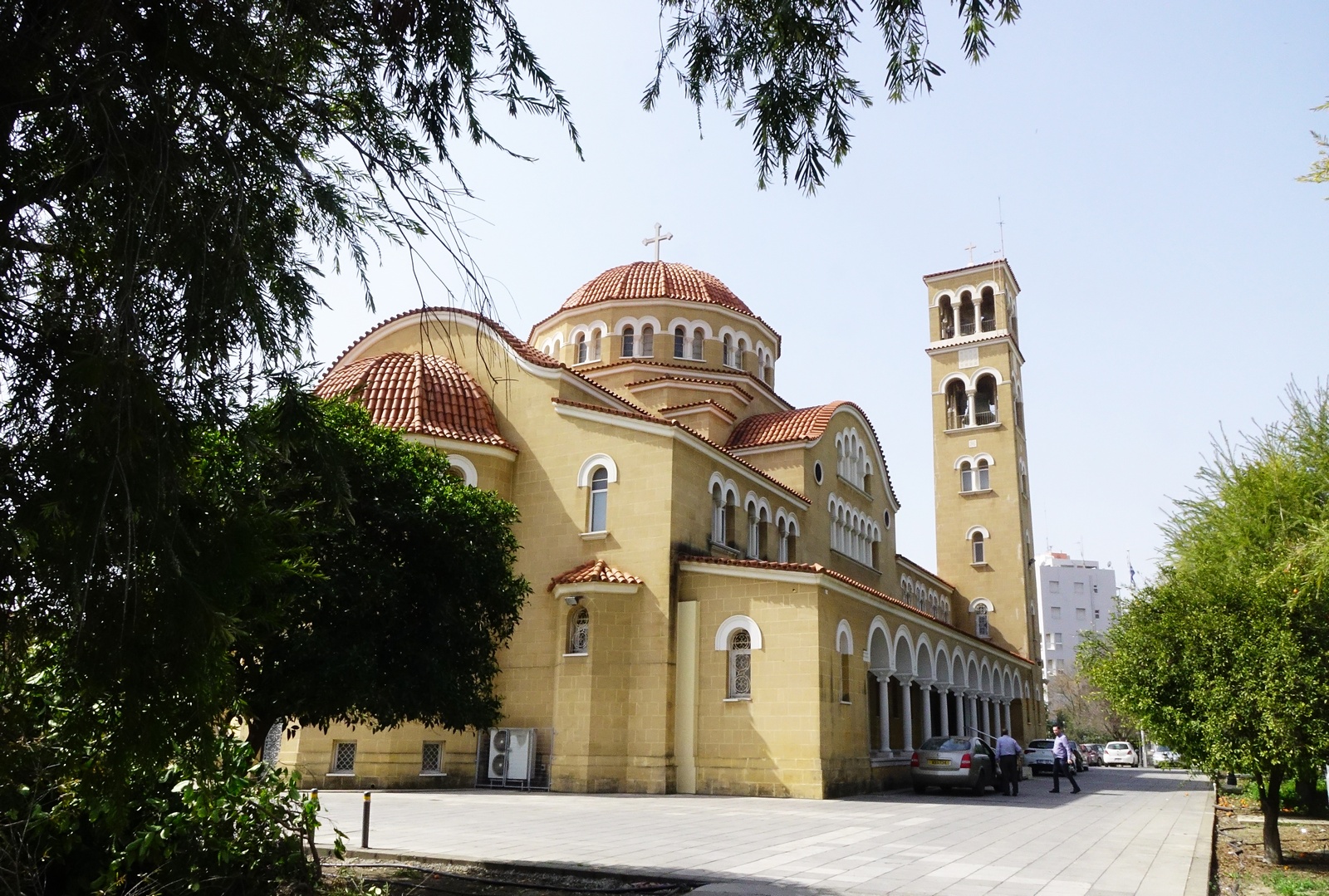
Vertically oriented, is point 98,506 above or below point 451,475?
below

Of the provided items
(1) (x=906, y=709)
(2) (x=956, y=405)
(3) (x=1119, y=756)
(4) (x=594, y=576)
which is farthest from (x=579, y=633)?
(3) (x=1119, y=756)

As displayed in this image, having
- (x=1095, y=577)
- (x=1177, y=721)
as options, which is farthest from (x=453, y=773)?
(x=1095, y=577)

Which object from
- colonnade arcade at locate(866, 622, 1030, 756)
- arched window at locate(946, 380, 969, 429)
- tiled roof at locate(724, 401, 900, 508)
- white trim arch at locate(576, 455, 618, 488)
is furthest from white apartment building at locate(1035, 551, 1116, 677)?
white trim arch at locate(576, 455, 618, 488)

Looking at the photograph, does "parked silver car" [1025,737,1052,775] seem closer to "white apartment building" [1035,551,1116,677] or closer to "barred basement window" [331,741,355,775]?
"barred basement window" [331,741,355,775]

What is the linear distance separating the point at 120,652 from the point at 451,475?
8326mm

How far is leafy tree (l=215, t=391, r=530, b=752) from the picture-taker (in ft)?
31.4

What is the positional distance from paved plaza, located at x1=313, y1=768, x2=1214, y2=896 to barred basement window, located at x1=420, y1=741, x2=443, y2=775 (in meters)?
1.51

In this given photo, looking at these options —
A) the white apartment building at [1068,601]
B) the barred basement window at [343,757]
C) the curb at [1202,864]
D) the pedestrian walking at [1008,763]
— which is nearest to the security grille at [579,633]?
the barred basement window at [343,757]

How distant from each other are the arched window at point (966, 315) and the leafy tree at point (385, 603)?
124ft

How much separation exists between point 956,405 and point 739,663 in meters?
28.3

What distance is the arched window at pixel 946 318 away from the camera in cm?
4597

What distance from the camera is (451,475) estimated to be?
12.5 meters

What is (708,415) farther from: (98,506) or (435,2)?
(98,506)

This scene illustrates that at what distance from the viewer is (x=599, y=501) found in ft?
72.8
